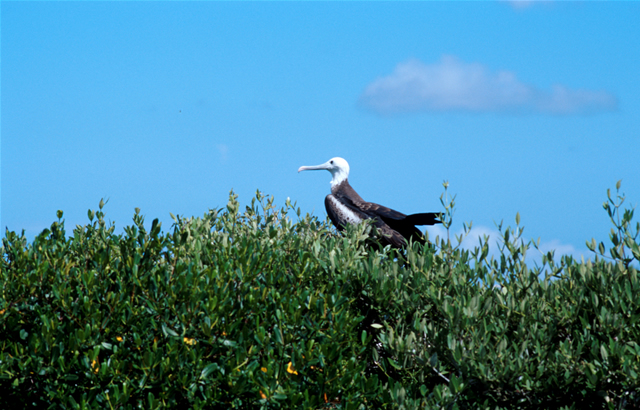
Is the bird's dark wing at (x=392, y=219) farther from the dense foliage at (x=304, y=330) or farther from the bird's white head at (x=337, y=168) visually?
the dense foliage at (x=304, y=330)

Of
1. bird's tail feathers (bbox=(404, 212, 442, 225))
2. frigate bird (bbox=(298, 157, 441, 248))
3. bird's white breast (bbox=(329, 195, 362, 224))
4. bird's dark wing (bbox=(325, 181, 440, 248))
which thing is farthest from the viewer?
bird's white breast (bbox=(329, 195, 362, 224))

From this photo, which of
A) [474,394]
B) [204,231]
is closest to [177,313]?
[204,231]

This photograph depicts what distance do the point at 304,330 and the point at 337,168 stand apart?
10.5 meters

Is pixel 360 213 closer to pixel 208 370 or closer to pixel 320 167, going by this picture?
pixel 320 167

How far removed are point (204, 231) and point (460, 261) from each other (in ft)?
8.94

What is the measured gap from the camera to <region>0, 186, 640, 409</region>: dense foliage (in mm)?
4652

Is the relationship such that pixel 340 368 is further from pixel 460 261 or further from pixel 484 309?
pixel 460 261

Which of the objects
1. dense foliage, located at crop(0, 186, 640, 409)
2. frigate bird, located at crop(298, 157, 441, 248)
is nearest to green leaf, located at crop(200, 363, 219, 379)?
dense foliage, located at crop(0, 186, 640, 409)

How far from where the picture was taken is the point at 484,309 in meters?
5.21

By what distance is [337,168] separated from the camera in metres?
15.2

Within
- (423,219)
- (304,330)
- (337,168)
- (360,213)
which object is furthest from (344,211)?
→ (304,330)

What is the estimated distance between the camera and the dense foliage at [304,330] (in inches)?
183

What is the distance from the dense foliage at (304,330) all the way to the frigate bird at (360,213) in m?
4.17

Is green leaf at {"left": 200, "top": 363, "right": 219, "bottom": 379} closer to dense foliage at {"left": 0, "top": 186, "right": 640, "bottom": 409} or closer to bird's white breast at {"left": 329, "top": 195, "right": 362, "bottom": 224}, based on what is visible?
dense foliage at {"left": 0, "top": 186, "right": 640, "bottom": 409}
